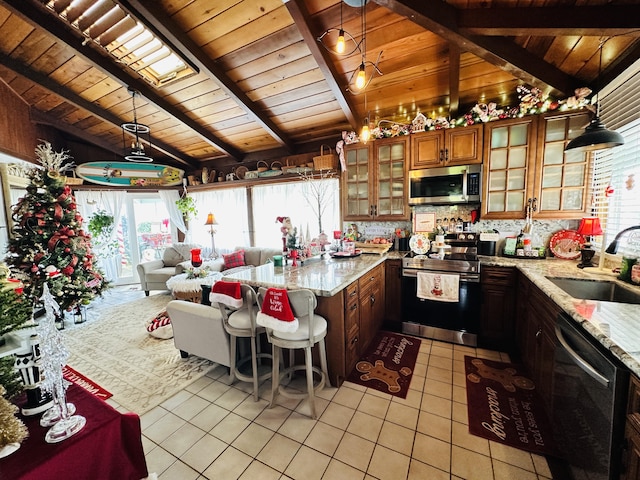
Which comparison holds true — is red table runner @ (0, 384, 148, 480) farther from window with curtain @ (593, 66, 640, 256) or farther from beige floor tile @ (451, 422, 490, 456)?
window with curtain @ (593, 66, 640, 256)

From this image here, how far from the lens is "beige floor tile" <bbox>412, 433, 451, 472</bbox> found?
1.62 meters

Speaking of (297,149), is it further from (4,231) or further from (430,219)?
(4,231)

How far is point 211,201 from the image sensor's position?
6.05m

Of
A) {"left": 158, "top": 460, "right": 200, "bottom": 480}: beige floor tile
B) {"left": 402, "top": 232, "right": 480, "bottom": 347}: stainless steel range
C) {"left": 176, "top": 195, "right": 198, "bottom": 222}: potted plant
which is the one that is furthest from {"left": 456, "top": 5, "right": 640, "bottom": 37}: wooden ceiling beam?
{"left": 176, "top": 195, "right": 198, "bottom": 222}: potted plant

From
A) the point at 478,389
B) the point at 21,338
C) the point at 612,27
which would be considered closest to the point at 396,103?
the point at 612,27

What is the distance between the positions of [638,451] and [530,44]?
9.75ft

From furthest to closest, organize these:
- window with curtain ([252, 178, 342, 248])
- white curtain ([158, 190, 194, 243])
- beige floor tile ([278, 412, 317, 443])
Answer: white curtain ([158, 190, 194, 243]) → window with curtain ([252, 178, 342, 248]) → beige floor tile ([278, 412, 317, 443])

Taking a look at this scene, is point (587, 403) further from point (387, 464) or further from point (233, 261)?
point (233, 261)

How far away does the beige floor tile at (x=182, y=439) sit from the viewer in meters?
1.76

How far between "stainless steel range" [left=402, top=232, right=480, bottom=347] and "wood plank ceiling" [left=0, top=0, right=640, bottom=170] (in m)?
1.72

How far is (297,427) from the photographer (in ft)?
6.27

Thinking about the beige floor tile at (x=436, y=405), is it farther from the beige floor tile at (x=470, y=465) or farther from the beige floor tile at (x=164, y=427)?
the beige floor tile at (x=164, y=427)

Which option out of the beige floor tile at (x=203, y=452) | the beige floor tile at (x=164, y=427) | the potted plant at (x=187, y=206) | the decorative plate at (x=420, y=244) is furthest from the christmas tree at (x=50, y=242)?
the decorative plate at (x=420, y=244)

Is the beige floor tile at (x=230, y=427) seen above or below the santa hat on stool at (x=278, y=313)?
below
